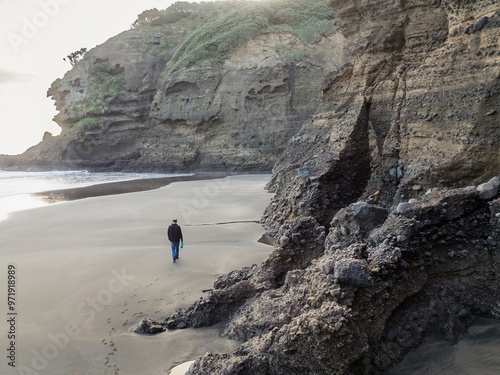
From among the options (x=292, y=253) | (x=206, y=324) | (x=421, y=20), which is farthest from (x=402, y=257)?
(x=421, y=20)

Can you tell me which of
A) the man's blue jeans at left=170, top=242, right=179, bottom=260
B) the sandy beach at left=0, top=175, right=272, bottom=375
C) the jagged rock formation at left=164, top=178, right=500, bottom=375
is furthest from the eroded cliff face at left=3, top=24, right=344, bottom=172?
the jagged rock formation at left=164, top=178, right=500, bottom=375

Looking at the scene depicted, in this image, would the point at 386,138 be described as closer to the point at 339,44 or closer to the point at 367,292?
the point at 367,292

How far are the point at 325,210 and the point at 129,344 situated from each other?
4491 mm

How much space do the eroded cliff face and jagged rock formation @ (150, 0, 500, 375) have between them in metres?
21.2

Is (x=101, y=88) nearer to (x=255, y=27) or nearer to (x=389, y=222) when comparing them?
(x=255, y=27)

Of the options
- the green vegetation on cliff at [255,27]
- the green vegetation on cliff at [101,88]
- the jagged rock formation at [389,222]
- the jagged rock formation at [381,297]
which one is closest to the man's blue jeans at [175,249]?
the jagged rock formation at [389,222]

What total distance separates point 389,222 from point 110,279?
4981mm

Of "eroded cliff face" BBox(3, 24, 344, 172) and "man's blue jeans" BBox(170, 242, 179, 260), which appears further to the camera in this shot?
"eroded cliff face" BBox(3, 24, 344, 172)

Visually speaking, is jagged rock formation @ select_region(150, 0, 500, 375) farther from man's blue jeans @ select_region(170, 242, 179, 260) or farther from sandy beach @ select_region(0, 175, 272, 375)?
man's blue jeans @ select_region(170, 242, 179, 260)

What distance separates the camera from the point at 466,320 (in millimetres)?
3652

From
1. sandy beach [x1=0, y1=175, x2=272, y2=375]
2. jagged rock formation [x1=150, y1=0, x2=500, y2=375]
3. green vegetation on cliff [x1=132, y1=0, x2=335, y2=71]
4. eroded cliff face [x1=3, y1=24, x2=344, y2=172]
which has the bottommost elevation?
sandy beach [x1=0, y1=175, x2=272, y2=375]

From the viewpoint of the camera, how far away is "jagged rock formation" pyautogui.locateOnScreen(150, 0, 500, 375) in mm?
3357

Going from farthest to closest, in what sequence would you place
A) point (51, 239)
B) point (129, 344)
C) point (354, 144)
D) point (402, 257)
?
point (51, 239) < point (354, 144) < point (129, 344) < point (402, 257)

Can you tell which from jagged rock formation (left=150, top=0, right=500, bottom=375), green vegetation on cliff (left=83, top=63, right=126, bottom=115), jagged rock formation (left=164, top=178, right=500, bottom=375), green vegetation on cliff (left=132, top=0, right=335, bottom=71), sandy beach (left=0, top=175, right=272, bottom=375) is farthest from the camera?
green vegetation on cliff (left=83, top=63, right=126, bottom=115)
